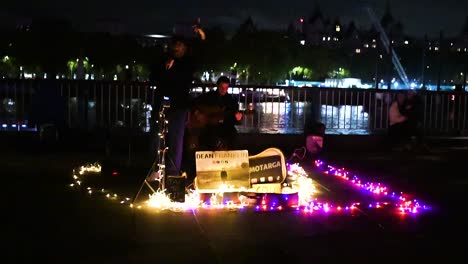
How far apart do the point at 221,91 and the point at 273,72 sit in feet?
158

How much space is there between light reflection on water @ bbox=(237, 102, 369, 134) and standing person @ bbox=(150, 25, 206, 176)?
19.3ft

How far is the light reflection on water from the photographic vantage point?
49.8 feet

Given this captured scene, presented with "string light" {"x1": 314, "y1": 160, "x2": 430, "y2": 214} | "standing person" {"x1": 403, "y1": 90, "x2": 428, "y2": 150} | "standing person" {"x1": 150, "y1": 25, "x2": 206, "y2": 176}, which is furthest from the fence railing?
"standing person" {"x1": 150, "y1": 25, "x2": 206, "y2": 176}

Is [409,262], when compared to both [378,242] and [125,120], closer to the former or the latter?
[378,242]

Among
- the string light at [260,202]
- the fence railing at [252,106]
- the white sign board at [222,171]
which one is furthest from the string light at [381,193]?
the fence railing at [252,106]

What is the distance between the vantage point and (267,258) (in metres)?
5.88

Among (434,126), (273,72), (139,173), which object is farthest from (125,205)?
(273,72)

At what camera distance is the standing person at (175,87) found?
344 inches

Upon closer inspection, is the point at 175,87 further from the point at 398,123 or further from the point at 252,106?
the point at 398,123

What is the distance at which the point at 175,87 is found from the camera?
874cm

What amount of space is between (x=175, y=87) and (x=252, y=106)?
5679 mm

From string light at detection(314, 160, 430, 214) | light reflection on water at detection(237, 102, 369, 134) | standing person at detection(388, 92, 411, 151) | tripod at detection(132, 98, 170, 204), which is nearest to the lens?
string light at detection(314, 160, 430, 214)

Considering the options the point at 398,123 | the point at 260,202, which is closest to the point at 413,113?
the point at 398,123

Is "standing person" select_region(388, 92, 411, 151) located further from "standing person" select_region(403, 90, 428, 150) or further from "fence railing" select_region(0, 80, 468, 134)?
"fence railing" select_region(0, 80, 468, 134)
